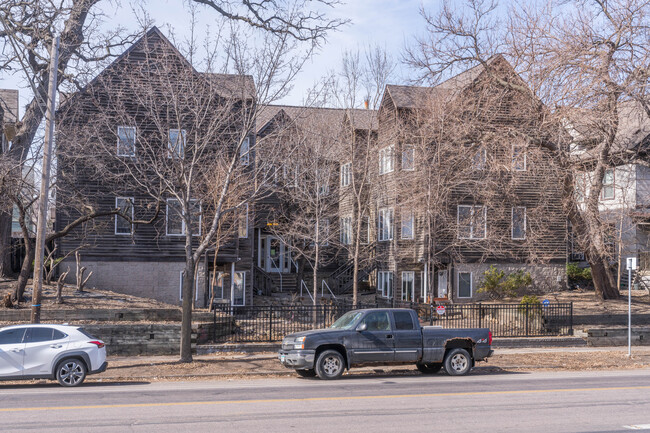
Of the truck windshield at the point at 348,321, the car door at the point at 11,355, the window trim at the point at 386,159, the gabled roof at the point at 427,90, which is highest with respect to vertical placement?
the gabled roof at the point at 427,90

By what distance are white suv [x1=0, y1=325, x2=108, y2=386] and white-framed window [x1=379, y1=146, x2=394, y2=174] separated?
1841 cm

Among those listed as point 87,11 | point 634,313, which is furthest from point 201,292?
point 634,313

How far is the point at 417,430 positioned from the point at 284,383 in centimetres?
636

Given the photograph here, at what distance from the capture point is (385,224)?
35688 millimetres

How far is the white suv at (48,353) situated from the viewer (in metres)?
14.5

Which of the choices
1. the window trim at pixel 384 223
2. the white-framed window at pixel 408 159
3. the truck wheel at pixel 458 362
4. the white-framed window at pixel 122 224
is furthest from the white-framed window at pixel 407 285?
the truck wheel at pixel 458 362

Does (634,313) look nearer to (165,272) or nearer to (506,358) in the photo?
(506,358)

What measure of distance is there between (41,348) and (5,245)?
14.1 metres

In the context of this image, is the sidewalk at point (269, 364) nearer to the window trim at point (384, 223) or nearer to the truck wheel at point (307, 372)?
the truck wheel at point (307, 372)

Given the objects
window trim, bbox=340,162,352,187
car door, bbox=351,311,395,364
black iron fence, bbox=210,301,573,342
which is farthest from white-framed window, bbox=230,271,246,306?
car door, bbox=351,311,395,364

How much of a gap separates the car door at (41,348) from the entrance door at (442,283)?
22.7 metres

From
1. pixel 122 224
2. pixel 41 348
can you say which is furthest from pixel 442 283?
pixel 41 348

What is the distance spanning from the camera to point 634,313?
2727 cm

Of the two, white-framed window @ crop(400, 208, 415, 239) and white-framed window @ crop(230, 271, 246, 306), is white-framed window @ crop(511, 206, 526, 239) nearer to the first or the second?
white-framed window @ crop(400, 208, 415, 239)
